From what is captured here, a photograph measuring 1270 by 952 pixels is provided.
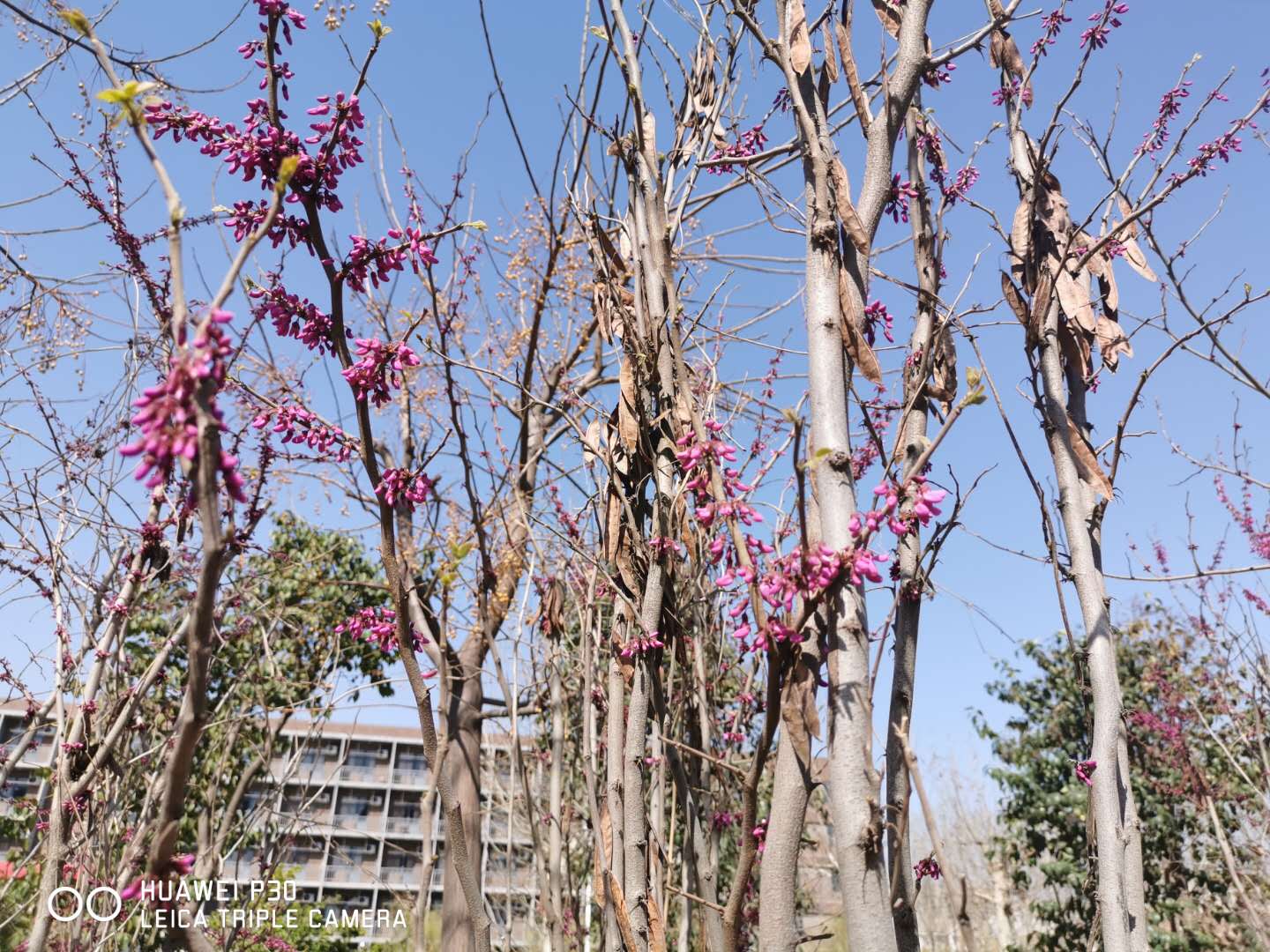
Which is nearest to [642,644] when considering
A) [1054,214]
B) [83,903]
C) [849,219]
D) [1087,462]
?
[849,219]

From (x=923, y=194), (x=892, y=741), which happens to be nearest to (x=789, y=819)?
(x=892, y=741)

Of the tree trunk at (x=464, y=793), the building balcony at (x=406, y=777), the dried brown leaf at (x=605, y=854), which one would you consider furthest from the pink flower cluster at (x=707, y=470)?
the building balcony at (x=406, y=777)

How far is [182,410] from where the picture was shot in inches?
30.0

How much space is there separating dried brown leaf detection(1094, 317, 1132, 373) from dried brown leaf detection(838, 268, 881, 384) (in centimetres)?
121

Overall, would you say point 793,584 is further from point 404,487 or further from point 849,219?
point 849,219

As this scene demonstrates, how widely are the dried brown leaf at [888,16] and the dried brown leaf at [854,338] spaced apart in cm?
114

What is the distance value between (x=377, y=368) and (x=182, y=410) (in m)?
0.67

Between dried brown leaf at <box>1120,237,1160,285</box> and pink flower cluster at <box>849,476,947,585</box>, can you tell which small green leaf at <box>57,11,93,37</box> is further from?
dried brown leaf at <box>1120,237,1160,285</box>

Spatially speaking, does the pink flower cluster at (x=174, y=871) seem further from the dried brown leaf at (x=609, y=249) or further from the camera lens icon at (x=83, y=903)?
the dried brown leaf at (x=609, y=249)

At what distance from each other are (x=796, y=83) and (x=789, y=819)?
5.20 ft

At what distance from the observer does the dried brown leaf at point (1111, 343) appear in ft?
8.26

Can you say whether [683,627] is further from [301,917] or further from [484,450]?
[301,917]

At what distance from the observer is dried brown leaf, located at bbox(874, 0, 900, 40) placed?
2.41 metres

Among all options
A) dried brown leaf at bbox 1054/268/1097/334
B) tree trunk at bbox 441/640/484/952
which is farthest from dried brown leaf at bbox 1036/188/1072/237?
tree trunk at bbox 441/640/484/952
